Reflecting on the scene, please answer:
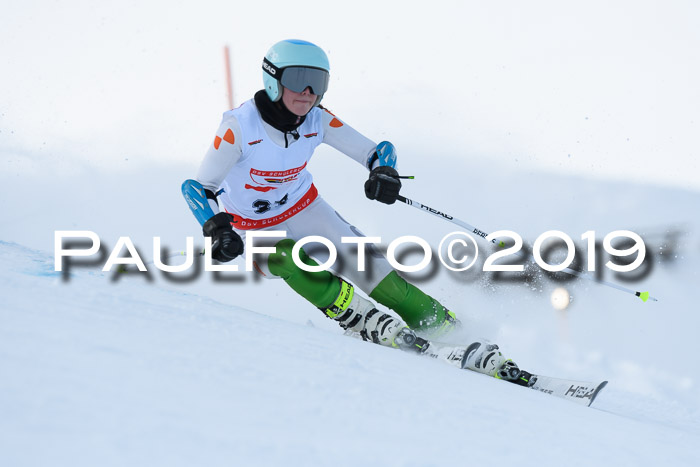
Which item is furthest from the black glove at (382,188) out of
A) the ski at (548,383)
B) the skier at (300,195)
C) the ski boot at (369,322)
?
the ski at (548,383)

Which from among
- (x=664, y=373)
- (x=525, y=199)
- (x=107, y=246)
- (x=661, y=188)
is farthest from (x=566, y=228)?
(x=107, y=246)

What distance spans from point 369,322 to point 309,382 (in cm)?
157

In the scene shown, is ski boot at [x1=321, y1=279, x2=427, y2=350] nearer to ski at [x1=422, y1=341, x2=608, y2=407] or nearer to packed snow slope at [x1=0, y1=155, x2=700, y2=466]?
ski at [x1=422, y1=341, x2=608, y2=407]

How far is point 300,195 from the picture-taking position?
3518 mm

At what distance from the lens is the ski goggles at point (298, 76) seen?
3027 millimetres

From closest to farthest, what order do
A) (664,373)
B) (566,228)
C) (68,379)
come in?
(68,379)
(664,373)
(566,228)

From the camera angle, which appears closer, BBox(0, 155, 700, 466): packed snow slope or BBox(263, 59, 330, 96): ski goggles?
BBox(0, 155, 700, 466): packed snow slope

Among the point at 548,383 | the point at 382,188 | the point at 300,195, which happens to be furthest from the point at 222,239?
the point at 548,383

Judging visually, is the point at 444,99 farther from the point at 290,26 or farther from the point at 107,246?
the point at 107,246

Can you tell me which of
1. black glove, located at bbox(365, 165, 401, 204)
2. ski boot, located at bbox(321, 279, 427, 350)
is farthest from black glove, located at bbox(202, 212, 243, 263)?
black glove, located at bbox(365, 165, 401, 204)

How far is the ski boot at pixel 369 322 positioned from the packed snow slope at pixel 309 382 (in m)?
0.35

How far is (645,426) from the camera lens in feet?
7.82

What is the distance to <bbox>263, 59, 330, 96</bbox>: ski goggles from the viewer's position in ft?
9.93

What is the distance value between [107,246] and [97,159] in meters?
1.80
